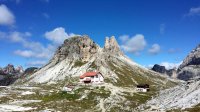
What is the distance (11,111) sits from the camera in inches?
4747

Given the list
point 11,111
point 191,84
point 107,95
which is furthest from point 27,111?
point 191,84

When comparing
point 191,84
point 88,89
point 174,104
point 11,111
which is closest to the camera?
point 174,104

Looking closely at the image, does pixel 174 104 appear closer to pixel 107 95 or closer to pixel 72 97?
pixel 107 95

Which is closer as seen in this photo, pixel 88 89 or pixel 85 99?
pixel 85 99

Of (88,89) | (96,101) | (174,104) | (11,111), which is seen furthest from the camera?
(88,89)

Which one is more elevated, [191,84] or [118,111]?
[191,84]

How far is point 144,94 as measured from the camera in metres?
167

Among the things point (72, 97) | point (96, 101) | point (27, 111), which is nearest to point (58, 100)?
point (72, 97)

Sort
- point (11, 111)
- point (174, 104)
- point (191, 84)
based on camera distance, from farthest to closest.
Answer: point (191, 84) → point (11, 111) → point (174, 104)

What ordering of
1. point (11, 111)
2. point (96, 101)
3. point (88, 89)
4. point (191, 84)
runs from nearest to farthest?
point (11, 111)
point (191, 84)
point (96, 101)
point (88, 89)

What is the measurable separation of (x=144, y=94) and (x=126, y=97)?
1751cm

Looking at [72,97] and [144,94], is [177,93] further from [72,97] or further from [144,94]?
[72,97]

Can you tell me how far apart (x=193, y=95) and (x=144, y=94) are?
56.2 metres

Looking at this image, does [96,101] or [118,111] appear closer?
[118,111]
